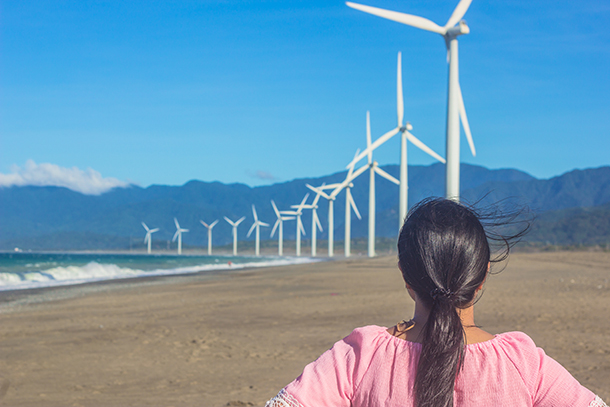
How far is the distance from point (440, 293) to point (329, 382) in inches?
18.0

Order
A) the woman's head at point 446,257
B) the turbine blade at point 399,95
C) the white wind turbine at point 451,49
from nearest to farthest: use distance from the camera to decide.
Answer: the woman's head at point 446,257, the white wind turbine at point 451,49, the turbine blade at point 399,95

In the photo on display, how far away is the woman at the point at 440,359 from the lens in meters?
1.72

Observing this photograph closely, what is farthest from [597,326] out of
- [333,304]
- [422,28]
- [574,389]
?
[422,28]

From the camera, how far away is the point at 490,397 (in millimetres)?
1737

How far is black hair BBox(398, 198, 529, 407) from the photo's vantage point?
170cm

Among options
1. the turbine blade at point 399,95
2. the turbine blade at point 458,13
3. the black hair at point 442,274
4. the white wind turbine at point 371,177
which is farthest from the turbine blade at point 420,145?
the black hair at point 442,274

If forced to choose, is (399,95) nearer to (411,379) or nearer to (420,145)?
(420,145)

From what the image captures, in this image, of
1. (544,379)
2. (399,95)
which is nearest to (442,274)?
(544,379)

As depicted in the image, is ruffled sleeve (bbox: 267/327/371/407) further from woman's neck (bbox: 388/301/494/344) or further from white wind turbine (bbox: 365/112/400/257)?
white wind turbine (bbox: 365/112/400/257)

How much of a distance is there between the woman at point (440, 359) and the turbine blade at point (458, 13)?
22.5 m

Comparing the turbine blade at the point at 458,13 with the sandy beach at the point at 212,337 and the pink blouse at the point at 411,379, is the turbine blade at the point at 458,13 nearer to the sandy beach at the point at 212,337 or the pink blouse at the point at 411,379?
the sandy beach at the point at 212,337

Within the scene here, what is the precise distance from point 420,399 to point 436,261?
0.44m

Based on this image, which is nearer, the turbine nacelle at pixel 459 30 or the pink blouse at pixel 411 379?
the pink blouse at pixel 411 379

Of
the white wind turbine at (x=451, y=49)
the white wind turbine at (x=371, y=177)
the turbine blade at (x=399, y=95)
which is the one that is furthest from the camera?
the white wind turbine at (x=371, y=177)
